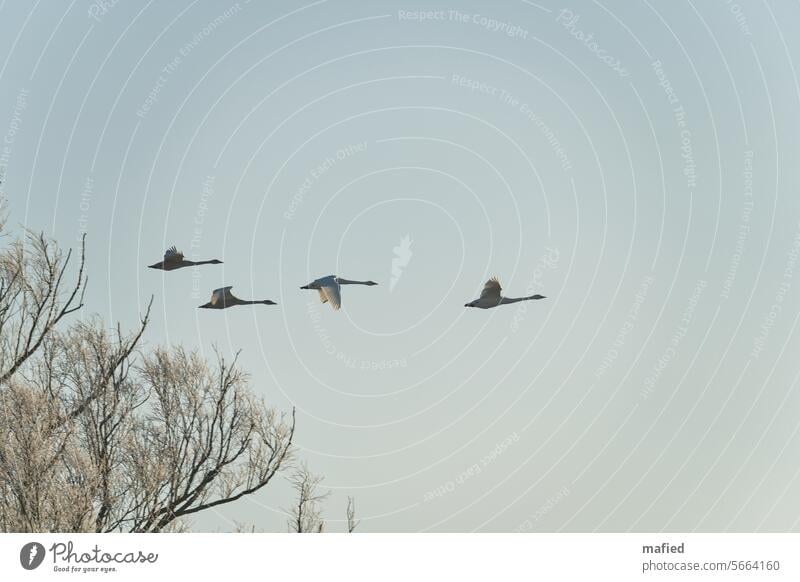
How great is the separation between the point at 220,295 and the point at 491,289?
4.27m

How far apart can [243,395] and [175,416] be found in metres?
1.18

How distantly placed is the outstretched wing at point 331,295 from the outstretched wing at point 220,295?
6.64 ft

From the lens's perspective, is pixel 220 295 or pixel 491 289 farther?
pixel 220 295

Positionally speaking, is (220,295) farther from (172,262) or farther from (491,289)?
(491,289)

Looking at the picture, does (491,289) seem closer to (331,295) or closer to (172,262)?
(331,295)

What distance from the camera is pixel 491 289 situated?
1652cm

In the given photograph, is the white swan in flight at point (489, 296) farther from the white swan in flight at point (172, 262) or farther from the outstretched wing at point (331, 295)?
the white swan in flight at point (172, 262)

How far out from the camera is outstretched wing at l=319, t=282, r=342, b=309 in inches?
639

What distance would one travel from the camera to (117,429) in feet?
57.8

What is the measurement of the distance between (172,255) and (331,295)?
8.68 ft

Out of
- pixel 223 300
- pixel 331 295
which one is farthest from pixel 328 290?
pixel 223 300
